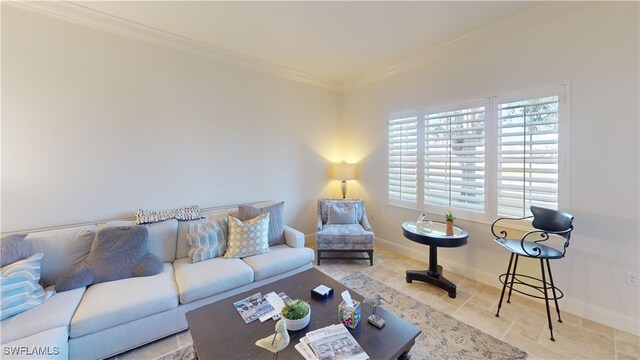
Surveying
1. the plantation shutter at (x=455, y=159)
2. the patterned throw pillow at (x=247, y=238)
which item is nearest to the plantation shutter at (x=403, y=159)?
the plantation shutter at (x=455, y=159)

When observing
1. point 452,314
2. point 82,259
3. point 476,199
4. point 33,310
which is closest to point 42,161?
point 82,259

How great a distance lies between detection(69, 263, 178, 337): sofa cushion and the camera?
65.2 inches

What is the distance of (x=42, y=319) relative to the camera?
1.57 metres

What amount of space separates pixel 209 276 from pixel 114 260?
0.80m

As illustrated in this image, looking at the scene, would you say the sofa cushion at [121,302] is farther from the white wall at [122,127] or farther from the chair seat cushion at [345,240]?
the chair seat cushion at [345,240]

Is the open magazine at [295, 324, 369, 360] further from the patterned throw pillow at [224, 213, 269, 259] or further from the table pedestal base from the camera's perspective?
the table pedestal base

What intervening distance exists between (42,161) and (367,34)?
142 inches

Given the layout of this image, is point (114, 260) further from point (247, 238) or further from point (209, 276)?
point (247, 238)

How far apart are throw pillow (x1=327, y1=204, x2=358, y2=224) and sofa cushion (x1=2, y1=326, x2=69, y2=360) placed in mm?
2885

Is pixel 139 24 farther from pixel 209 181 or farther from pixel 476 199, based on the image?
pixel 476 199

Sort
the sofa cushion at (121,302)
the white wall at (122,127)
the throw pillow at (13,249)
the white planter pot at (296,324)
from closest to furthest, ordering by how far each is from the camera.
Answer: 1. the white planter pot at (296,324)
2. the sofa cushion at (121,302)
3. the throw pillow at (13,249)
4. the white wall at (122,127)

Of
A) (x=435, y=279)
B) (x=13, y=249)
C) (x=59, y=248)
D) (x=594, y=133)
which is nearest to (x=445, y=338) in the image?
(x=435, y=279)

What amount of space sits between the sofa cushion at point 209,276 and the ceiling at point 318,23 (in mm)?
2537

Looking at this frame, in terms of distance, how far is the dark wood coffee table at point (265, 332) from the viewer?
1274 mm
